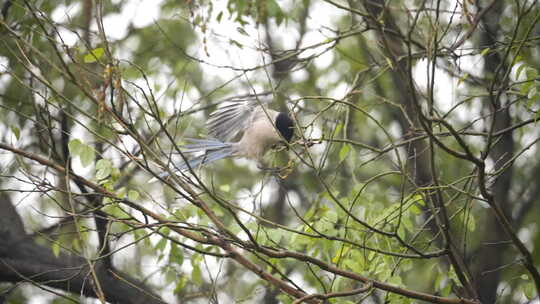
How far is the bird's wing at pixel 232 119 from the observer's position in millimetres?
4750

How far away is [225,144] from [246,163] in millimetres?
3249

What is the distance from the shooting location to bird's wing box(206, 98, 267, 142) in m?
4.75

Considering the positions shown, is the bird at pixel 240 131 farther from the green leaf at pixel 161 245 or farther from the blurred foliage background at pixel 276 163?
the green leaf at pixel 161 245

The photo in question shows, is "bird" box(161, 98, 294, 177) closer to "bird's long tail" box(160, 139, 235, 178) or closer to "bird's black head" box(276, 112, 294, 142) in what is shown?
"bird's long tail" box(160, 139, 235, 178)

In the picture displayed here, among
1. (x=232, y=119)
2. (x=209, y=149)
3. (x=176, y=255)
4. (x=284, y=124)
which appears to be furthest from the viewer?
(x=232, y=119)

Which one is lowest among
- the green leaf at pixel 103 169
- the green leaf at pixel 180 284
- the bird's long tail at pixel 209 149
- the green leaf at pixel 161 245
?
the green leaf at pixel 180 284

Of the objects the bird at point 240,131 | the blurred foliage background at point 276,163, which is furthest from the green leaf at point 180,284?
the bird at point 240,131

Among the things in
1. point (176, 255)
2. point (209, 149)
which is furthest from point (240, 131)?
point (176, 255)

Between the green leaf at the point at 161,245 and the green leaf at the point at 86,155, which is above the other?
the green leaf at the point at 86,155

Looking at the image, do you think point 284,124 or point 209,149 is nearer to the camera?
point 284,124

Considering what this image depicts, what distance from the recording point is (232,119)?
484 cm

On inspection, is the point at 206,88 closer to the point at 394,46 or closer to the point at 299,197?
the point at 299,197

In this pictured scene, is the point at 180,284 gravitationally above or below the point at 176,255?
below

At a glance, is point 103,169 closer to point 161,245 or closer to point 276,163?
point 161,245
